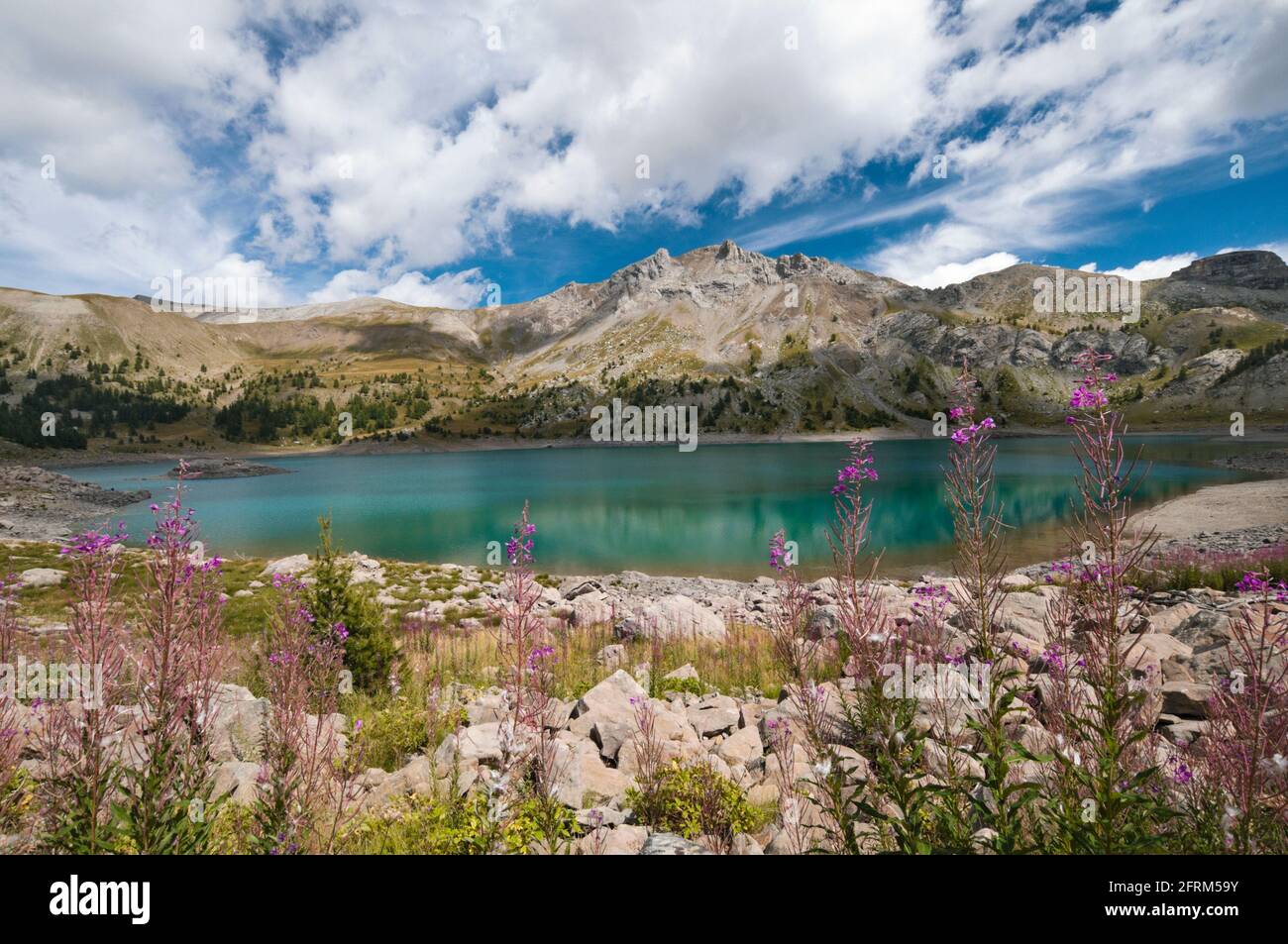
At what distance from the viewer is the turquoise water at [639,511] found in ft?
127

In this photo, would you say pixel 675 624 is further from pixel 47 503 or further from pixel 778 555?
pixel 47 503

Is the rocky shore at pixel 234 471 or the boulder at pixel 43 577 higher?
the rocky shore at pixel 234 471

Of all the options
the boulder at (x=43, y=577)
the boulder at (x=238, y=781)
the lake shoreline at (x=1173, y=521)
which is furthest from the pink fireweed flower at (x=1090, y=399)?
the boulder at (x=43, y=577)

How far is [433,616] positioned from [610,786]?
1450cm

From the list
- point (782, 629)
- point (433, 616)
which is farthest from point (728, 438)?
point (782, 629)

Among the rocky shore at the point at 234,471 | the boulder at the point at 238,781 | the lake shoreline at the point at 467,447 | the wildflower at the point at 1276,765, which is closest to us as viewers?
the wildflower at the point at 1276,765

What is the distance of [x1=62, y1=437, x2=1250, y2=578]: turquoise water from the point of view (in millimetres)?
38562

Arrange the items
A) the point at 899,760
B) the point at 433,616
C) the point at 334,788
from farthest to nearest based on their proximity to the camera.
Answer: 1. the point at 433,616
2. the point at 334,788
3. the point at 899,760

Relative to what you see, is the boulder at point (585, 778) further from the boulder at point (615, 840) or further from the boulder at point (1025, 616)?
the boulder at point (1025, 616)

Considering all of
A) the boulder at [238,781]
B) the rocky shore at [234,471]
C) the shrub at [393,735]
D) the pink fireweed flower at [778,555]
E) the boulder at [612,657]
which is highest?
the rocky shore at [234,471]

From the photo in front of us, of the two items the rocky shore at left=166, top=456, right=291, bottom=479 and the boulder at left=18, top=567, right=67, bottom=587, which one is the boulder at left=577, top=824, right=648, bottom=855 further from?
the rocky shore at left=166, top=456, right=291, bottom=479
